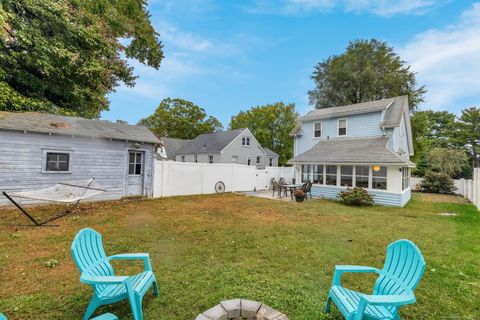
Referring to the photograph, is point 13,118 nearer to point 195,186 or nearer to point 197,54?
point 195,186

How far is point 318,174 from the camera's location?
13.4m

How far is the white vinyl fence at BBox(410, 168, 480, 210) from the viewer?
9800 mm

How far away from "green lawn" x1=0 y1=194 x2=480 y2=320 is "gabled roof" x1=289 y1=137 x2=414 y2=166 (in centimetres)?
315

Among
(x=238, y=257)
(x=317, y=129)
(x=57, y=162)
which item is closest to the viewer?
(x=238, y=257)

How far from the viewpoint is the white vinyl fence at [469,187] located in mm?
9800

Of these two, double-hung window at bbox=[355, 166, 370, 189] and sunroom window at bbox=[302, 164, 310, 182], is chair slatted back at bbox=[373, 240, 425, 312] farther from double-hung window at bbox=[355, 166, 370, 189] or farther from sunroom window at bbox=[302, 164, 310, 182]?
sunroom window at bbox=[302, 164, 310, 182]

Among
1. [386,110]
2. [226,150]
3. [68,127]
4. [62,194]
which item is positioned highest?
[386,110]

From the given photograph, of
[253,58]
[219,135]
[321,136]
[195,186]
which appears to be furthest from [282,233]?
[219,135]

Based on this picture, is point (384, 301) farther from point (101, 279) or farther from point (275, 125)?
point (275, 125)

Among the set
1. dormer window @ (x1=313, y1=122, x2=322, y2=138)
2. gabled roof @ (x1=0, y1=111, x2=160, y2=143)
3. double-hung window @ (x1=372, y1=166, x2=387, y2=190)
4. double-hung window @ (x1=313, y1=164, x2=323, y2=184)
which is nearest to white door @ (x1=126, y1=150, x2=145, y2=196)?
gabled roof @ (x1=0, y1=111, x2=160, y2=143)

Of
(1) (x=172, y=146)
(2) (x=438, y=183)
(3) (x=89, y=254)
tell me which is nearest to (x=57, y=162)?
(3) (x=89, y=254)

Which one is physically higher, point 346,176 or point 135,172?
point 346,176

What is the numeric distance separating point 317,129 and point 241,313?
1553cm

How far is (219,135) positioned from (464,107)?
1263 inches
